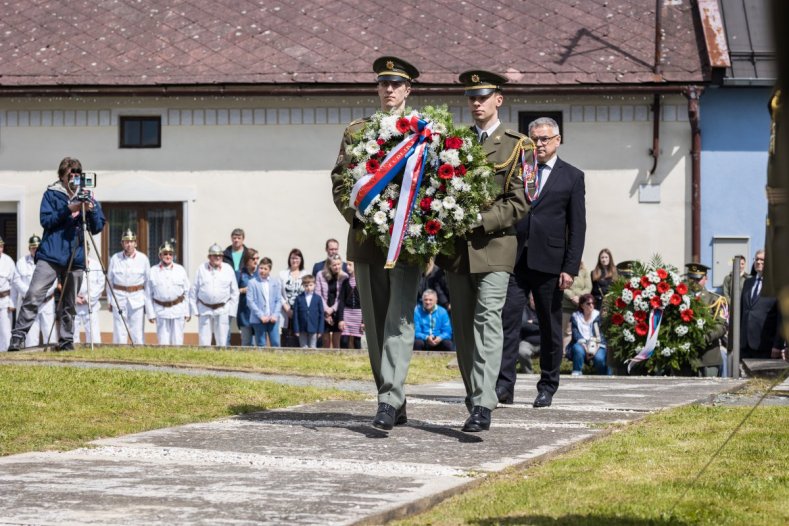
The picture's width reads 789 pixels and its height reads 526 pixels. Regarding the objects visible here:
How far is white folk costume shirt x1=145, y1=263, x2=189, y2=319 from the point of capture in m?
19.7

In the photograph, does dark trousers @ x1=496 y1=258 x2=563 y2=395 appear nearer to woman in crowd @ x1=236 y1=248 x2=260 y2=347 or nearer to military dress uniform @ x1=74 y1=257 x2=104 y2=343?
military dress uniform @ x1=74 y1=257 x2=104 y2=343

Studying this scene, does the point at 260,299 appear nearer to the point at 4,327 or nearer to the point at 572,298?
the point at 4,327

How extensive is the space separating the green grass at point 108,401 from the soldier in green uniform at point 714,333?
577 centimetres

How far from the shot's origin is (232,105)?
24359 millimetres

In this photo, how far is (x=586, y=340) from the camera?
56.6 ft

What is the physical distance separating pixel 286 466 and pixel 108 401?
9.75 feet

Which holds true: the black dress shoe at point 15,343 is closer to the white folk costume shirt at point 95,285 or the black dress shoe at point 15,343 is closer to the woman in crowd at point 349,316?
the white folk costume shirt at point 95,285

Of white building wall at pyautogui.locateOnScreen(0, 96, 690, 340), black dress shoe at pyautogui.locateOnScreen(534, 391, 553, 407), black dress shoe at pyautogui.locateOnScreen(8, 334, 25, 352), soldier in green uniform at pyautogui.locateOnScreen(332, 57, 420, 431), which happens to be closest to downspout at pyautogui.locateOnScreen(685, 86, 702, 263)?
white building wall at pyautogui.locateOnScreen(0, 96, 690, 340)

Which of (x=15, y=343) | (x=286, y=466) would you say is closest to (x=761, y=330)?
(x=15, y=343)

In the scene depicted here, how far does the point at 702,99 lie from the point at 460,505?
1893 centimetres

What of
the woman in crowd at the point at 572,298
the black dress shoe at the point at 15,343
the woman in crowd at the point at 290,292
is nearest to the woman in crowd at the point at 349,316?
the woman in crowd at the point at 290,292

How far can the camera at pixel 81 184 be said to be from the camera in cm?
1400

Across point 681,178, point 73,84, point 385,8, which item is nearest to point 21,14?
point 73,84

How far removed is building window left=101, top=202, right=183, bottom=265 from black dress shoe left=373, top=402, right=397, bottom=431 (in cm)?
1735
